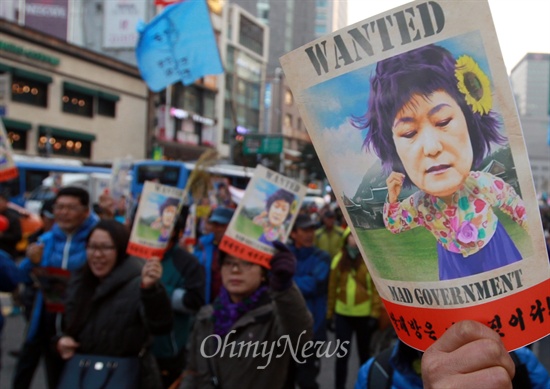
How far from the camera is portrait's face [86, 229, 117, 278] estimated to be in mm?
3143

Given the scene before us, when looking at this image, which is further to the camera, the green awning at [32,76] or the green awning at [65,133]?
A: the green awning at [65,133]

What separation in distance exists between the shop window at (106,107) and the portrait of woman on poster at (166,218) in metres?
27.9

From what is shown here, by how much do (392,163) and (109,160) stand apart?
29869 mm

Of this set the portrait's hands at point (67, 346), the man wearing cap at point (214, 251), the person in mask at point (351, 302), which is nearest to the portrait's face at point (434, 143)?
the portrait's hands at point (67, 346)

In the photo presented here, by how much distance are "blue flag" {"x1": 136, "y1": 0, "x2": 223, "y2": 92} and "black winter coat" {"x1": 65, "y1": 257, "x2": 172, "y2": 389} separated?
3.75 m

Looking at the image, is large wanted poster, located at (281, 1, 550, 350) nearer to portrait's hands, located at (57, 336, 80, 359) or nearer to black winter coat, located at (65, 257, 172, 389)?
black winter coat, located at (65, 257, 172, 389)

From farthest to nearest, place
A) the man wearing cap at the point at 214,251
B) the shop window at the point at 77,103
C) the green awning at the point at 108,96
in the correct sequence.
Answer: the green awning at the point at 108,96
the shop window at the point at 77,103
the man wearing cap at the point at 214,251

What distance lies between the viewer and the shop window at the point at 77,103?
27.8 m

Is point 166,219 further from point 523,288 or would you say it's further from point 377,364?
point 523,288

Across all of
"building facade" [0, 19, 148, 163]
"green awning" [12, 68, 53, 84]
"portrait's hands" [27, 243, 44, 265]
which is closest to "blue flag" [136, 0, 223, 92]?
"portrait's hands" [27, 243, 44, 265]

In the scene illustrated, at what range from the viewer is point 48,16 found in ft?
94.5

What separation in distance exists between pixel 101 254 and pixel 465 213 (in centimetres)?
266

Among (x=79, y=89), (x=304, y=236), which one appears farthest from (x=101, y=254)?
(x=79, y=89)

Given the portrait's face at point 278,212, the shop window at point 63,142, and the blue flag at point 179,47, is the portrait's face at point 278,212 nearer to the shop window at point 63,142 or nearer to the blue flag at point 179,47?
the blue flag at point 179,47
